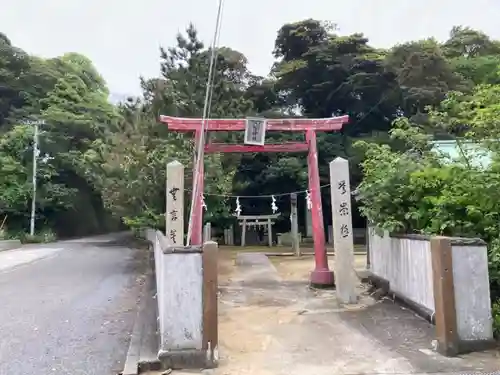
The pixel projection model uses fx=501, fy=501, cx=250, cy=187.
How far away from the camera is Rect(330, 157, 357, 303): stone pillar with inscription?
890cm

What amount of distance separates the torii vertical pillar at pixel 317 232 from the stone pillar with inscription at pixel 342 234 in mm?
1427

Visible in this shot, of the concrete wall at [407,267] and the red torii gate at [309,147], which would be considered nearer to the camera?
the concrete wall at [407,267]

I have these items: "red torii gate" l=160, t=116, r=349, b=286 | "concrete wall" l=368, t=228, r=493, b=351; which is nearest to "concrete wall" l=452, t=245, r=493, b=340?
"concrete wall" l=368, t=228, r=493, b=351

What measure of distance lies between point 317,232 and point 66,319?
5484 millimetres

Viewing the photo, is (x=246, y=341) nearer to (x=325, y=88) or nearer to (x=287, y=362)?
(x=287, y=362)

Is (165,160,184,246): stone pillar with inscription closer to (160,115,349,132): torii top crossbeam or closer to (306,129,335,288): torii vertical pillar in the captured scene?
(160,115,349,132): torii top crossbeam

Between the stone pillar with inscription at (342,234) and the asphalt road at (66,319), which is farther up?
the stone pillar with inscription at (342,234)

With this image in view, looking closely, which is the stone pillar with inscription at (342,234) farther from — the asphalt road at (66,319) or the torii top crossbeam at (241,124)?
the asphalt road at (66,319)

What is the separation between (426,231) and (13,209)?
98.9ft

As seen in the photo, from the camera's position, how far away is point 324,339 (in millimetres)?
6199

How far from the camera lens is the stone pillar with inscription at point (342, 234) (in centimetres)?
890

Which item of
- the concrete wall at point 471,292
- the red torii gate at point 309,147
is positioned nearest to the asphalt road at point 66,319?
the red torii gate at point 309,147

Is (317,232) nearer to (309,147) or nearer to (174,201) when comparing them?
(309,147)

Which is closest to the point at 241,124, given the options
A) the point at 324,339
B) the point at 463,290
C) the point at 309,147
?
the point at 309,147
